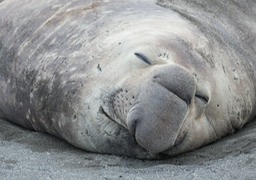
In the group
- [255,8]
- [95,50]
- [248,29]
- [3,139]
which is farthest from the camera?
[255,8]

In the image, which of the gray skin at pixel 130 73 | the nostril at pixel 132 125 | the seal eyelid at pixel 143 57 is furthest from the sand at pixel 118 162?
the seal eyelid at pixel 143 57

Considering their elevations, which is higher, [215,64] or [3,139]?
[215,64]

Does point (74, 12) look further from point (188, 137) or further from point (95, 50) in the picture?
point (188, 137)

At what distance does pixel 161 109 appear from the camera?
9.96 feet

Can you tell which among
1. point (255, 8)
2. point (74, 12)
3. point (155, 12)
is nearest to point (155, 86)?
point (155, 12)

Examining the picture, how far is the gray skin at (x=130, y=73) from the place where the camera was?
3.14 meters

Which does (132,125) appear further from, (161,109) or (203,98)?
(203,98)

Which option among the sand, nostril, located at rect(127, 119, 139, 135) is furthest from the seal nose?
the sand

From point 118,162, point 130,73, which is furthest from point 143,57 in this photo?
point 118,162

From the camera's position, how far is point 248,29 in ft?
14.7

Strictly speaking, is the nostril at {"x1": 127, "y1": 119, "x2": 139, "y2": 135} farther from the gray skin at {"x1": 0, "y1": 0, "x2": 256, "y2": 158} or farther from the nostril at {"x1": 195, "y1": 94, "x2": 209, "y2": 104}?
the nostril at {"x1": 195, "y1": 94, "x2": 209, "y2": 104}

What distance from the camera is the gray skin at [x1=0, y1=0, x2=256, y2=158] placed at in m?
3.14

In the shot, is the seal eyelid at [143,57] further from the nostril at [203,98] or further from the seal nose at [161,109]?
the nostril at [203,98]

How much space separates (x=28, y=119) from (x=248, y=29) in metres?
1.57
